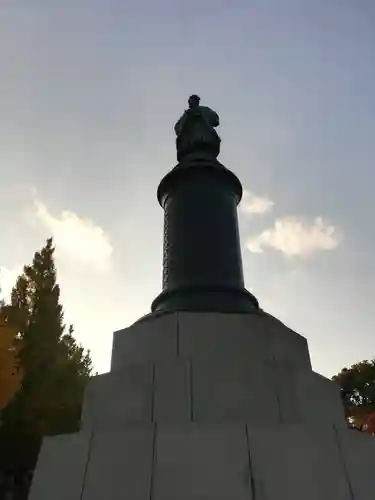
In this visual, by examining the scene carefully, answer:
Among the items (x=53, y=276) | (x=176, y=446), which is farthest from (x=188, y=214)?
(x=53, y=276)

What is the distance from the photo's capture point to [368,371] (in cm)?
2759

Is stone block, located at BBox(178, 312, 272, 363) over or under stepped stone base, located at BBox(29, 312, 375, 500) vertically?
over

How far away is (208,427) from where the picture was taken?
4.54m

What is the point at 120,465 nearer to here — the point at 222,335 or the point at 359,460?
the point at 222,335

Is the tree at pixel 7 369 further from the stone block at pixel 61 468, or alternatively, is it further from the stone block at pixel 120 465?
the stone block at pixel 120 465

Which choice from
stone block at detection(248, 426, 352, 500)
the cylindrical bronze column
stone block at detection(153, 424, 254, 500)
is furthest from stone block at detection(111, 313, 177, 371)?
stone block at detection(248, 426, 352, 500)

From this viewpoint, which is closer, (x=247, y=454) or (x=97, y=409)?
(x=247, y=454)

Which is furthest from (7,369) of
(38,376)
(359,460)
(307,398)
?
(359,460)

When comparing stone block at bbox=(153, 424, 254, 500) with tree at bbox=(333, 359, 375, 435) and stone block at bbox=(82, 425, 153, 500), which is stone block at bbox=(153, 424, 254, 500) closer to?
stone block at bbox=(82, 425, 153, 500)

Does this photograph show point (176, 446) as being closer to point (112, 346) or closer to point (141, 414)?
point (141, 414)

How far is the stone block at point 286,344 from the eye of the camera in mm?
5734

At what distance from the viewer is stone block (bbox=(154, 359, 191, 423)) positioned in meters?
5.00

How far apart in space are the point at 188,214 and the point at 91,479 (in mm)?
3777

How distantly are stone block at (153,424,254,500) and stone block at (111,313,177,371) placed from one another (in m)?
1.19
